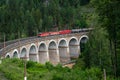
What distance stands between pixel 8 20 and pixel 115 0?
5374 cm

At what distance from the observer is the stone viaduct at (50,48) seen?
55000mm

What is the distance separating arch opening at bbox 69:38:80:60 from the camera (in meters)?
73.8

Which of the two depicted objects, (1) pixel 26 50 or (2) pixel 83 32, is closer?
(1) pixel 26 50

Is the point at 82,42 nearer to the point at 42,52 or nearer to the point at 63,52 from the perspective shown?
the point at 63,52

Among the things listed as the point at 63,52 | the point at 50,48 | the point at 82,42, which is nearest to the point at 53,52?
the point at 50,48

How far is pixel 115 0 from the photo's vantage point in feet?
83.1

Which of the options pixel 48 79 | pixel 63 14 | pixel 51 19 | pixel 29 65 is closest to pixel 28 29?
pixel 51 19

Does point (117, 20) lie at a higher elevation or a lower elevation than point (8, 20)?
lower

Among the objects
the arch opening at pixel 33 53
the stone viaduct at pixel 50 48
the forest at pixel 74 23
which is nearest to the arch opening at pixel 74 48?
the stone viaduct at pixel 50 48

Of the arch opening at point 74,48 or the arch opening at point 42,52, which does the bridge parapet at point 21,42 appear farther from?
the arch opening at point 74,48

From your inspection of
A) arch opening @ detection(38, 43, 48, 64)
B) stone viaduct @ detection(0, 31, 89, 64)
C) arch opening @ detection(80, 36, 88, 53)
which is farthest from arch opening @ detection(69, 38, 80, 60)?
arch opening @ detection(38, 43, 48, 64)

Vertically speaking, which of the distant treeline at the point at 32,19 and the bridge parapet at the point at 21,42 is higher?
the distant treeline at the point at 32,19

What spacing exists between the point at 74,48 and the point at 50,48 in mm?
9471

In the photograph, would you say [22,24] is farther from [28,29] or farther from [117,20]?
[117,20]
